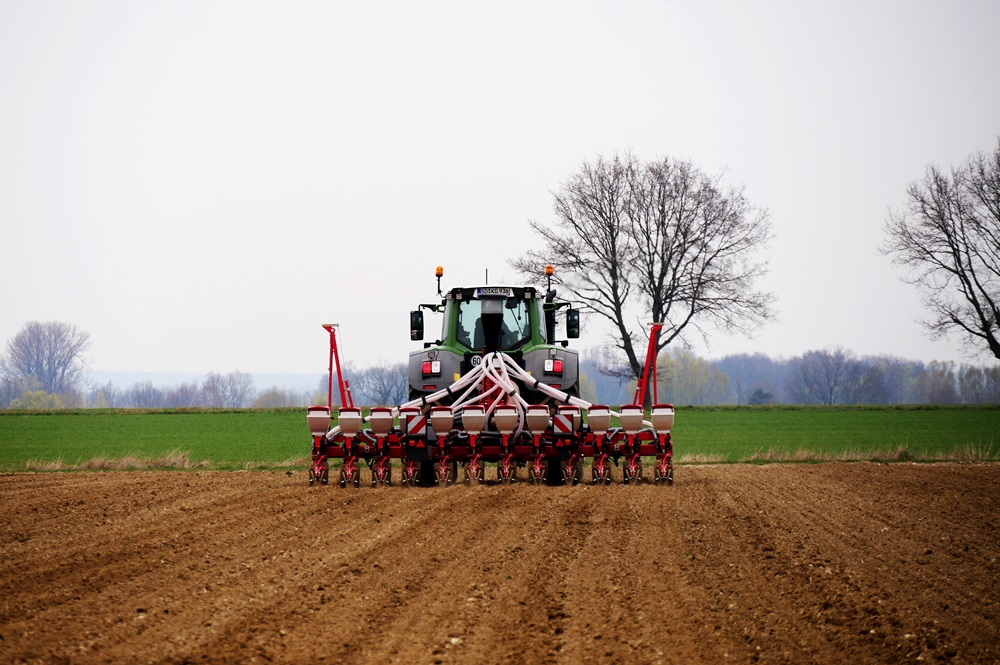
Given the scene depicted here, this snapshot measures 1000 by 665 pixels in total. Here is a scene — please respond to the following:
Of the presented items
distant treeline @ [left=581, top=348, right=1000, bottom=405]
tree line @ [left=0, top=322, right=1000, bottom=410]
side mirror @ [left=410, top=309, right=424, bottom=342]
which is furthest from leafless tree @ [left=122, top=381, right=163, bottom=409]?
side mirror @ [left=410, top=309, right=424, bottom=342]

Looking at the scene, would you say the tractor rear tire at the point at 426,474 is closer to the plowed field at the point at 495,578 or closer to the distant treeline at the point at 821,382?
the plowed field at the point at 495,578

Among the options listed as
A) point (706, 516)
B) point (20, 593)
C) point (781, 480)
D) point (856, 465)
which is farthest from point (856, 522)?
point (856, 465)

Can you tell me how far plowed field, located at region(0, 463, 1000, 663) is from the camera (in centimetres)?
514

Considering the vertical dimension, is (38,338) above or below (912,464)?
above

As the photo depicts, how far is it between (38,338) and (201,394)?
16.5 meters

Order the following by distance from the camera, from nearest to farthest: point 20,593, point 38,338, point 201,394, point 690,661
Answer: point 690,661 < point 20,593 < point 38,338 < point 201,394

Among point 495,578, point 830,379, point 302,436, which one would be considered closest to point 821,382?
point 830,379

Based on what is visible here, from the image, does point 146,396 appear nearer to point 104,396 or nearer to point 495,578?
point 104,396

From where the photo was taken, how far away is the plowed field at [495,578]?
5.14 metres

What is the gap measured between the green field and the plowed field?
880 centimetres

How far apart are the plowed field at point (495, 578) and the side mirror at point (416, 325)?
3.22 meters

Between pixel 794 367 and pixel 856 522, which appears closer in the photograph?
pixel 856 522

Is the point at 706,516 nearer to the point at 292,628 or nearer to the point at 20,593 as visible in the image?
the point at 292,628

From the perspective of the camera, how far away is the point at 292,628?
5.38 metres
